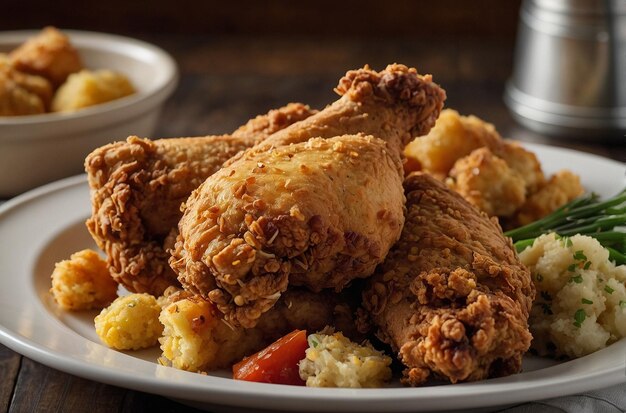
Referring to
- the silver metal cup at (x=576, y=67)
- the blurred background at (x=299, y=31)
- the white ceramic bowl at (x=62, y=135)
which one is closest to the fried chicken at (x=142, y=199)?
the white ceramic bowl at (x=62, y=135)

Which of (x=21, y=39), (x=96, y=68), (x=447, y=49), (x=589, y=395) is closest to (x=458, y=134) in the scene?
(x=589, y=395)

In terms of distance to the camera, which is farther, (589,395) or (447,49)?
(447,49)

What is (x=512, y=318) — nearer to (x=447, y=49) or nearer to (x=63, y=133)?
(x=63, y=133)

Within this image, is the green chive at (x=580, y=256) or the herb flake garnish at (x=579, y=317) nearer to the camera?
the herb flake garnish at (x=579, y=317)

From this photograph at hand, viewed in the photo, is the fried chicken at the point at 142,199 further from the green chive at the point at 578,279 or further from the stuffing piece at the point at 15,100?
the stuffing piece at the point at 15,100

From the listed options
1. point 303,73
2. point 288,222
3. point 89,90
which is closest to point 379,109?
point 288,222

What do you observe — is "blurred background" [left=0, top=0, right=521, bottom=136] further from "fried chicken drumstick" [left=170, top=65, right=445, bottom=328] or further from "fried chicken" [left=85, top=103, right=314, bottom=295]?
"fried chicken drumstick" [left=170, top=65, right=445, bottom=328]

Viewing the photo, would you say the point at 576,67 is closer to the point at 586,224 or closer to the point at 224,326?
the point at 586,224
